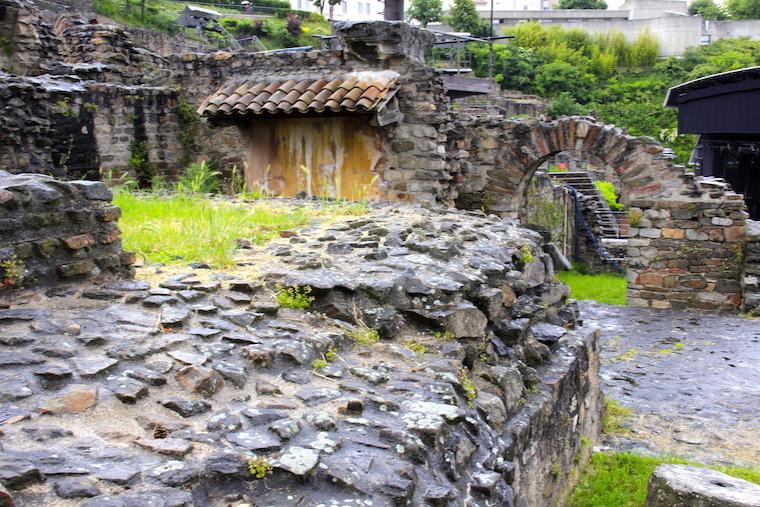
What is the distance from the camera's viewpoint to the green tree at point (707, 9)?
63.7 m

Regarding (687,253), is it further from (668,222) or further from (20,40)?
(20,40)

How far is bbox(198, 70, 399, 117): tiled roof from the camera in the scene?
8.67 meters

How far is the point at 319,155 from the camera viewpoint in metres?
9.50

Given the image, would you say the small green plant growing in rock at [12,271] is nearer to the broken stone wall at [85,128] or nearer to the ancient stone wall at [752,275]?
the broken stone wall at [85,128]

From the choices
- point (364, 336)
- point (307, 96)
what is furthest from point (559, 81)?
point (364, 336)

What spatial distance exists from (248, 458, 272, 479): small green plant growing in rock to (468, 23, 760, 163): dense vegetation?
37.0 m

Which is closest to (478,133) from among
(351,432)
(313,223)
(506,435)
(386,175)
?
(386,175)

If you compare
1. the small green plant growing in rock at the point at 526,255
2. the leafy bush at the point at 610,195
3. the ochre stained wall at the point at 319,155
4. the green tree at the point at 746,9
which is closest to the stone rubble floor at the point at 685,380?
the small green plant growing in rock at the point at 526,255

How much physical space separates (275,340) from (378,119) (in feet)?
19.0

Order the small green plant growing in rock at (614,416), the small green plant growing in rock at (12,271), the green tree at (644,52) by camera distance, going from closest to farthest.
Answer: the small green plant growing in rock at (12,271) < the small green plant growing in rock at (614,416) < the green tree at (644,52)

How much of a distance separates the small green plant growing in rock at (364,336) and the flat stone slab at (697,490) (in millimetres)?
1592

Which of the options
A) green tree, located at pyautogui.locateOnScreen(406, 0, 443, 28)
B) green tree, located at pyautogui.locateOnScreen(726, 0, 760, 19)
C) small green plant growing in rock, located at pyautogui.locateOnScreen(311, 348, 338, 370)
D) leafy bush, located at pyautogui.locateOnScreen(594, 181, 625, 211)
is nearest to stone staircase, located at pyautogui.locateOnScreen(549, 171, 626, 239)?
leafy bush, located at pyautogui.locateOnScreen(594, 181, 625, 211)

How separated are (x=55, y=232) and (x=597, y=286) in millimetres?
13896

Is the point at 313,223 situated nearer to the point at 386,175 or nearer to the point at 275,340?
the point at 275,340
